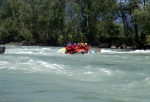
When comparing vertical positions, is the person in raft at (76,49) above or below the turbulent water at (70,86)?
above

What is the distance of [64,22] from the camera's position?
2552 inches

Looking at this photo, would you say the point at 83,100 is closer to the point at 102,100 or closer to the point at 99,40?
the point at 102,100

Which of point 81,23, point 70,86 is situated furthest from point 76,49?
point 81,23

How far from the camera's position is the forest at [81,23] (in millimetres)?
55750

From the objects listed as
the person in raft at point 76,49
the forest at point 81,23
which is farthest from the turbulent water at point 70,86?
the forest at point 81,23

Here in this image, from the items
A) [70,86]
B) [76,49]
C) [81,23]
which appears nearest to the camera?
[70,86]

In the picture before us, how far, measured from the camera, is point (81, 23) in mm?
63125

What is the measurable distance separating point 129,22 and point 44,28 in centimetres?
1917

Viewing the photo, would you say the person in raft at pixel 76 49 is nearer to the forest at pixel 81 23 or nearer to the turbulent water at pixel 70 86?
the forest at pixel 81 23

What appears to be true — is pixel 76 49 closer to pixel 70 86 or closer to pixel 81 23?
pixel 70 86

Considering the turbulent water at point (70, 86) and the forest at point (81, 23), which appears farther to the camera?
the forest at point (81, 23)

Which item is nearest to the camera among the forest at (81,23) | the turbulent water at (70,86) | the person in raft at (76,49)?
the turbulent water at (70,86)

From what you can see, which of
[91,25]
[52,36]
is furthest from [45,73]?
[52,36]

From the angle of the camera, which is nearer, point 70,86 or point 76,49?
point 70,86
